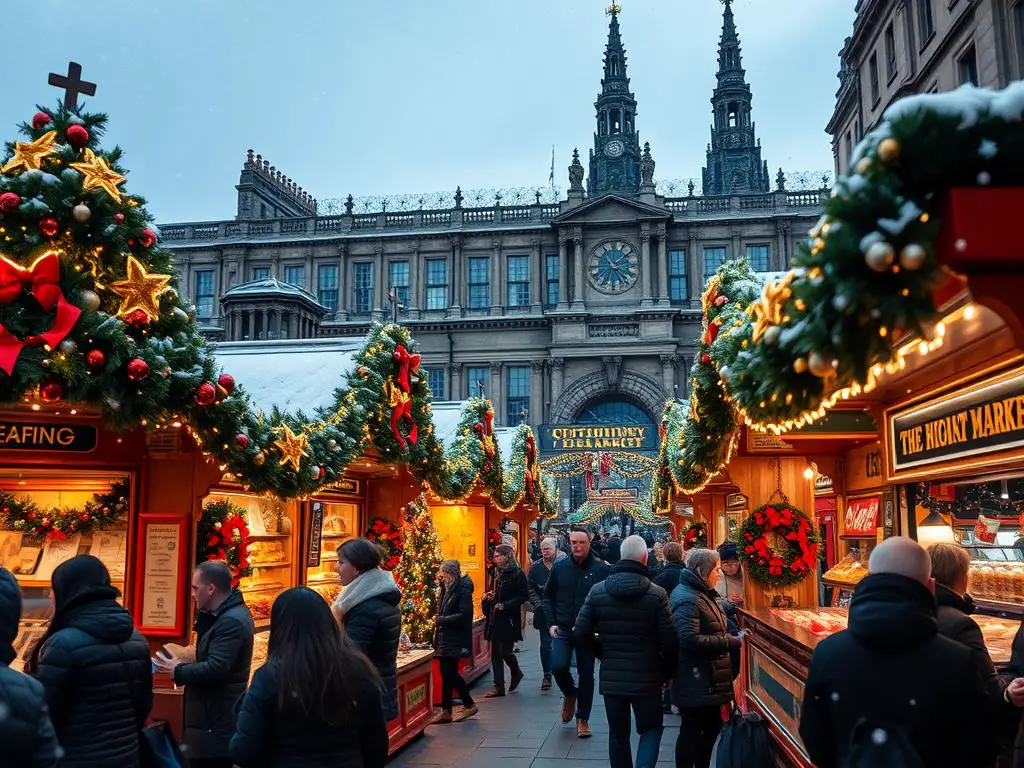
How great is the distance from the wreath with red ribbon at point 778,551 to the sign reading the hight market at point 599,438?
18.8 meters

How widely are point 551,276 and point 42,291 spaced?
39.7 metres

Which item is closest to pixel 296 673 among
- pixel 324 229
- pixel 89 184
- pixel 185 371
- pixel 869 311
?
pixel 869 311

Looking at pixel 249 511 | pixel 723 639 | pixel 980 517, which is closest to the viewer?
pixel 723 639

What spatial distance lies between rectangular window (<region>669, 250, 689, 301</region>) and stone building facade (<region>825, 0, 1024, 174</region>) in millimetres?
9129

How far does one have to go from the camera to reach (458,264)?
149 ft

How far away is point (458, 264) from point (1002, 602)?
39.9 metres

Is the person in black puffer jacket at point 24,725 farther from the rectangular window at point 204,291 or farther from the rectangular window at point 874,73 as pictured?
the rectangular window at point 204,291

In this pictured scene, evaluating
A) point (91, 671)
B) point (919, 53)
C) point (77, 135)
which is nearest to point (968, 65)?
point (919, 53)

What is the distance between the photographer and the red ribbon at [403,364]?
9.51 meters

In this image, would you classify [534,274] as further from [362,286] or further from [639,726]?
[639,726]

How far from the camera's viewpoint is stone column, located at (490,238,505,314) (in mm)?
44688

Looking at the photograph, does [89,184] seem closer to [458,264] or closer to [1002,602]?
[1002,602]

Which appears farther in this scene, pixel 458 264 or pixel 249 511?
pixel 458 264

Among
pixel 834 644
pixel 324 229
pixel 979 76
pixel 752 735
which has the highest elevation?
pixel 324 229
